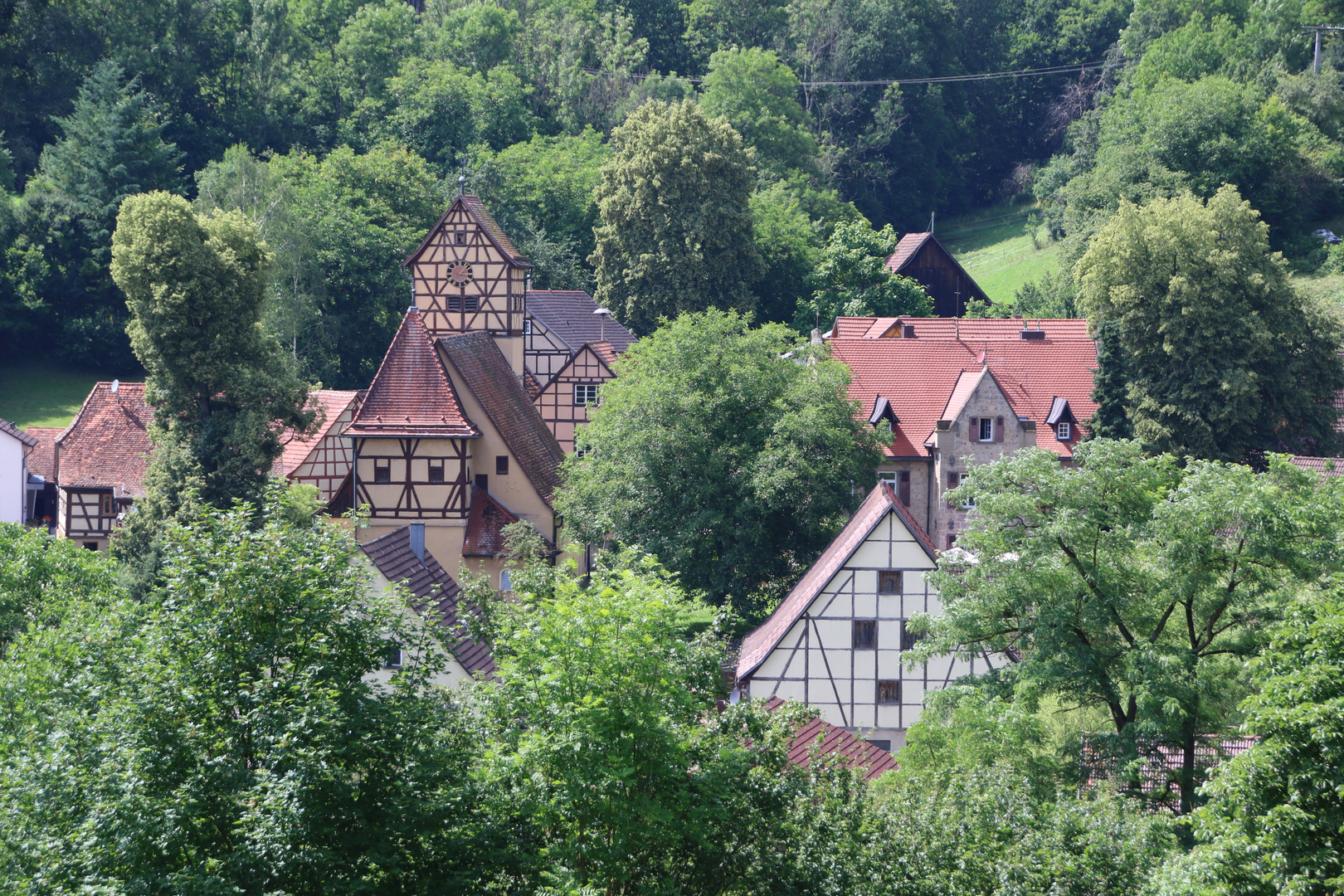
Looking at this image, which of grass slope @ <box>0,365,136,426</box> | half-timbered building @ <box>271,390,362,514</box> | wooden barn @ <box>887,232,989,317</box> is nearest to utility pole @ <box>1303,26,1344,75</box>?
wooden barn @ <box>887,232,989,317</box>

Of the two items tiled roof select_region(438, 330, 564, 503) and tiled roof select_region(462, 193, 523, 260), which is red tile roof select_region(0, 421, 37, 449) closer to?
tiled roof select_region(438, 330, 564, 503)

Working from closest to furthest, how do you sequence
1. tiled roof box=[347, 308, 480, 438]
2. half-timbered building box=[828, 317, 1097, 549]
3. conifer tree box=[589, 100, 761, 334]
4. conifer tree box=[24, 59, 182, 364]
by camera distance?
tiled roof box=[347, 308, 480, 438] < half-timbered building box=[828, 317, 1097, 549] < conifer tree box=[589, 100, 761, 334] < conifer tree box=[24, 59, 182, 364]

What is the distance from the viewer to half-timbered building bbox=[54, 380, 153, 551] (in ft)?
150

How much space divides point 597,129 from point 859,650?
6132 cm

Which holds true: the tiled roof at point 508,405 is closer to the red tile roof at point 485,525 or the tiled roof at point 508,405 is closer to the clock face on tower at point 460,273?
the red tile roof at point 485,525

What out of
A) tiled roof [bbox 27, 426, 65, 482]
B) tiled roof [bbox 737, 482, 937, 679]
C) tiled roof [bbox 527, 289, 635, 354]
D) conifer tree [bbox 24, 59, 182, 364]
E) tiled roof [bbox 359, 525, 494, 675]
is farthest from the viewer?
conifer tree [bbox 24, 59, 182, 364]

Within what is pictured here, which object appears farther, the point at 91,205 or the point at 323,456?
the point at 91,205

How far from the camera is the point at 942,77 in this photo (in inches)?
3802

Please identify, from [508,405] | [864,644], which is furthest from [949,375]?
[864,644]

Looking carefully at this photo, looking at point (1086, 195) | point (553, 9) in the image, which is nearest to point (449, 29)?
point (553, 9)

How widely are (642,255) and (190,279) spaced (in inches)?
1089

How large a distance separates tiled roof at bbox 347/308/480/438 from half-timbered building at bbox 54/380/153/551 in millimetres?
10178

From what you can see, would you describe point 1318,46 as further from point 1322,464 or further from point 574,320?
point 1322,464

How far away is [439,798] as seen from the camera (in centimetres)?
1627
